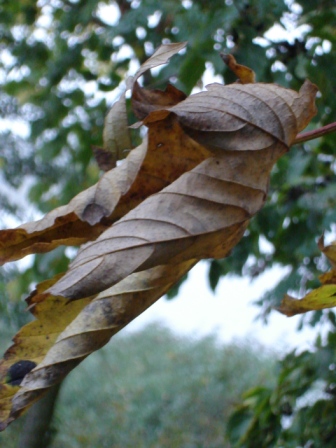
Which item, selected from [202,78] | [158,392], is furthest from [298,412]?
[158,392]

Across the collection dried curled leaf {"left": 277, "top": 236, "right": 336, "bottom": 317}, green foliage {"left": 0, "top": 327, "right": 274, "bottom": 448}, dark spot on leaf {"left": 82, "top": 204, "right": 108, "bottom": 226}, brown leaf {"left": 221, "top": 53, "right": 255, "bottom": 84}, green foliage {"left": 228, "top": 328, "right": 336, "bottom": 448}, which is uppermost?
brown leaf {"left": 221, "top": 53, "right": 255, "bottom": 84}

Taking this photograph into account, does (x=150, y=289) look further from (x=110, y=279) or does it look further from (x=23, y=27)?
(x=23, y=27)

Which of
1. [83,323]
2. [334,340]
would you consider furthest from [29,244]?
[334,340]

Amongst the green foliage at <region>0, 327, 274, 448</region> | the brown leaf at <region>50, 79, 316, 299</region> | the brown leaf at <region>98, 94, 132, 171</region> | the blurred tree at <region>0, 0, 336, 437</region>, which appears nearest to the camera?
the brown leaf at <region>50, 79, 316, 299</region>

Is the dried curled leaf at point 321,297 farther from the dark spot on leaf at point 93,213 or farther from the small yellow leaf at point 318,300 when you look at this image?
the dark spot on leaf at point 93,213

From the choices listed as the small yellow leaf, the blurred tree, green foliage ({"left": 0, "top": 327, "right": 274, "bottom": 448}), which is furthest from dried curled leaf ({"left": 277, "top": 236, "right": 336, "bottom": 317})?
green foliage ({"left": 0, "top": 327, "right": 274, "bottom": 448})

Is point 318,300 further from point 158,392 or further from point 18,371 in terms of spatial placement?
point 158,392

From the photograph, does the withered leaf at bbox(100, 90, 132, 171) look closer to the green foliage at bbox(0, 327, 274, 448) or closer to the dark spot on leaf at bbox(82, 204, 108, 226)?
the dark spot on leaf at bbox(82, 204, 108, 226)
